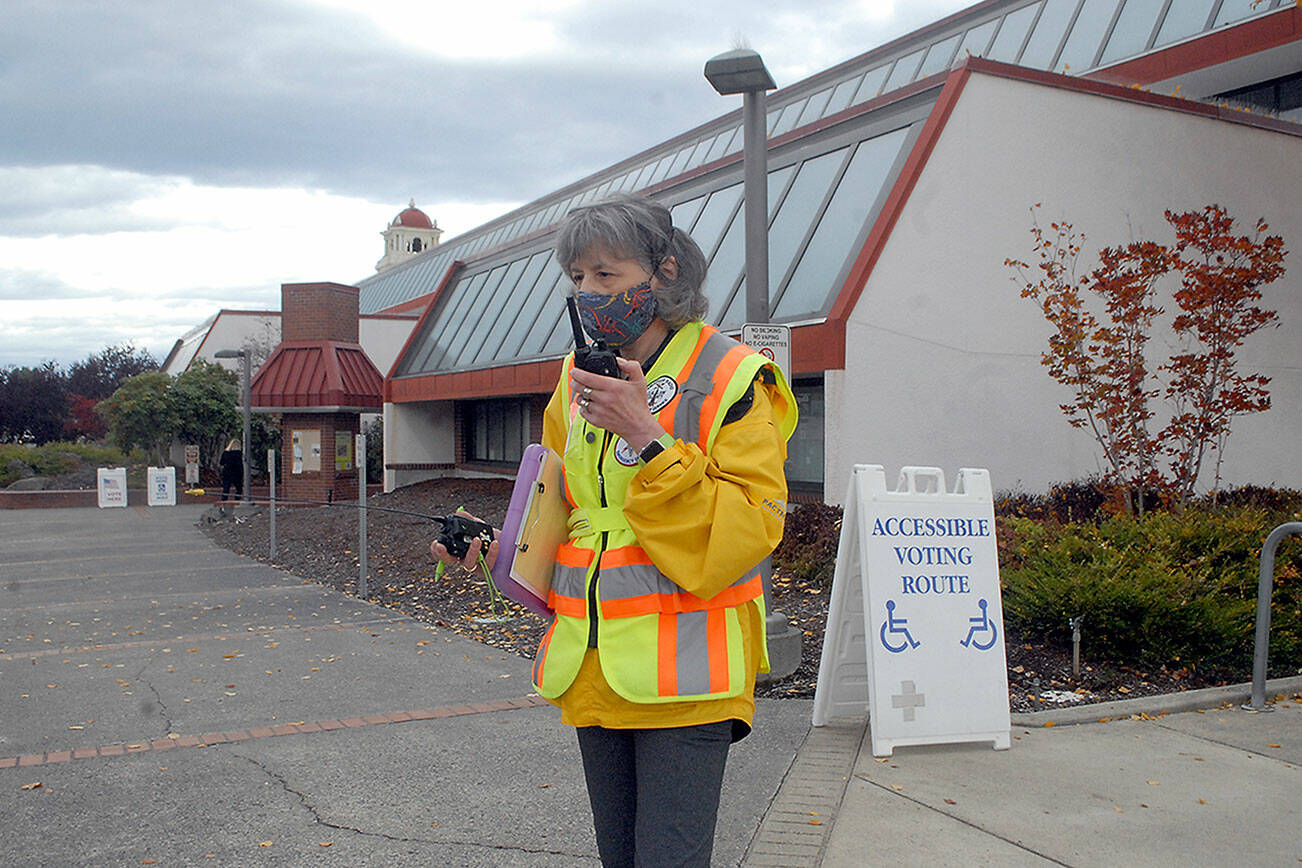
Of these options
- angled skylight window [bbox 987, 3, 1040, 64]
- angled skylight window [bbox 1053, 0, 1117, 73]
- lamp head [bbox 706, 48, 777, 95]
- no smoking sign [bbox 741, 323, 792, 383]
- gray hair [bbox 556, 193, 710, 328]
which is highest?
angled skylight window [bbox 987, 3, 1040, 64]

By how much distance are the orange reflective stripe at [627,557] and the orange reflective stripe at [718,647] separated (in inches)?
6.6

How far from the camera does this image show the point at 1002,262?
39.4 feet

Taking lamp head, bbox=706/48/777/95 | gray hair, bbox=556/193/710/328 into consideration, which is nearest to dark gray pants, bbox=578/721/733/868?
gray hair, bbox=556/193/710/328

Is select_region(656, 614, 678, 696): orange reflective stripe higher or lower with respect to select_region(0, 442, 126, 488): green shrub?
higher

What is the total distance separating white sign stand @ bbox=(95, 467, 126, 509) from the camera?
94.5 feet

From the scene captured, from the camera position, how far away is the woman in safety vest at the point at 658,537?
2143mm

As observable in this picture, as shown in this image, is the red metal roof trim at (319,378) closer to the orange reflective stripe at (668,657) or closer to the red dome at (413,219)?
the orange reflective stripe at (668,657)

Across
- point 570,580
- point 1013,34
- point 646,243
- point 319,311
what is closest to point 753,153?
point 646,243

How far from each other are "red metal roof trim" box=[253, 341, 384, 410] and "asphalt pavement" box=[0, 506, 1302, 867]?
2085 centimetres

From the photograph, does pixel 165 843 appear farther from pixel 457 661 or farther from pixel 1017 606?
pixel 1017 606

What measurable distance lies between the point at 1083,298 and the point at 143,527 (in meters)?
17.9

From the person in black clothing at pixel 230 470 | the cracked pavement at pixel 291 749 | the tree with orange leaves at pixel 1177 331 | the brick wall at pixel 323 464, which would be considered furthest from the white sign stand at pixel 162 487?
the tree with orange leaves at pixel 1177 331

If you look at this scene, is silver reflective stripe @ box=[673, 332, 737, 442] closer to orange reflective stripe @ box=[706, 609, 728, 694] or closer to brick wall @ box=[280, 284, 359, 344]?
orange reflective stripe @ box=[706, 609, 728, 694]

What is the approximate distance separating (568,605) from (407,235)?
11572cm
